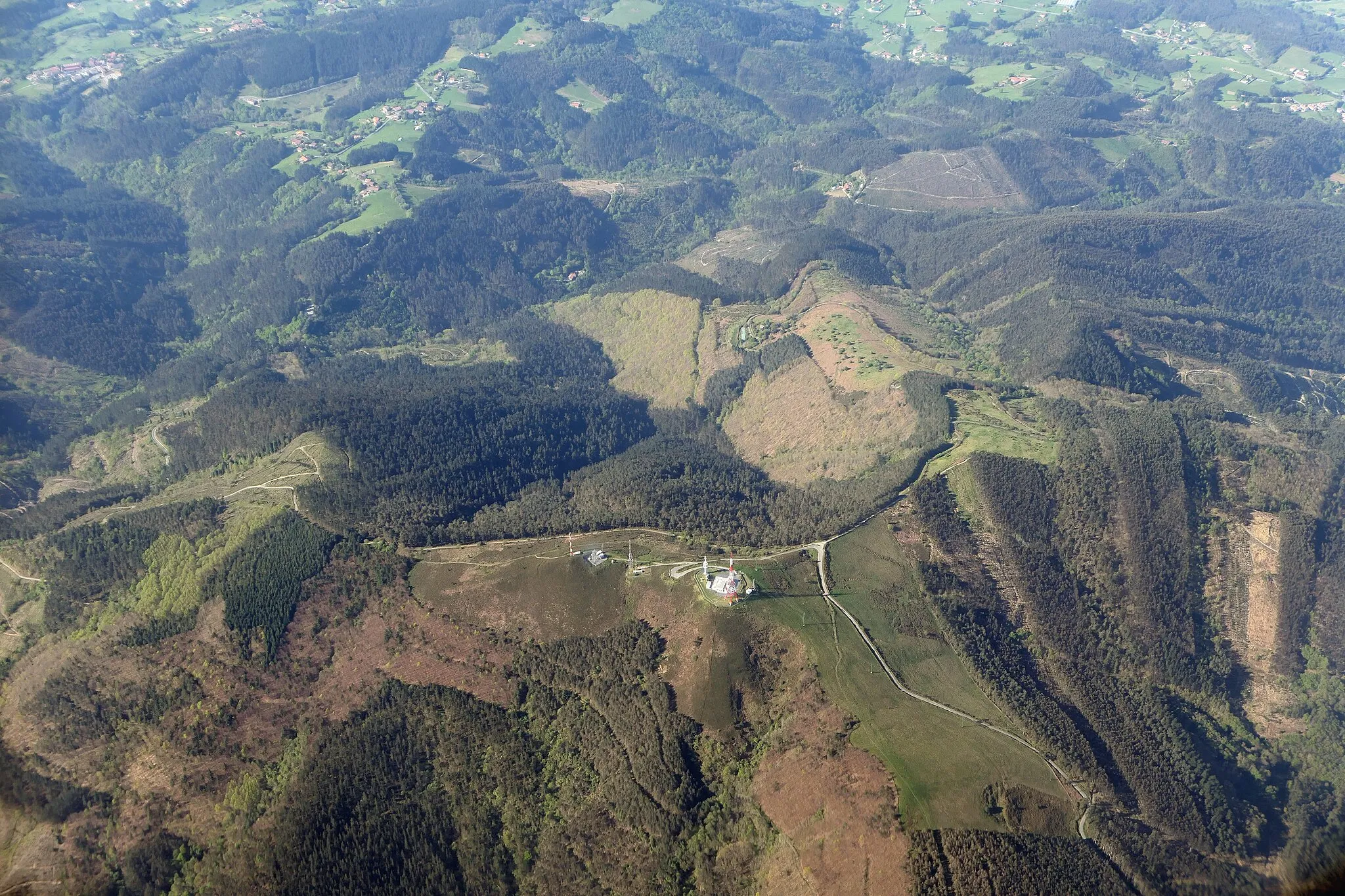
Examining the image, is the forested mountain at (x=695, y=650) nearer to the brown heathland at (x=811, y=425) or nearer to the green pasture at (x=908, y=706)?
the green pasture at (x=908, y=706)

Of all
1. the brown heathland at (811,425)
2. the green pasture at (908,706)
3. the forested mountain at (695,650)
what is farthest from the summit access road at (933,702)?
the brown heathland at (811,425)

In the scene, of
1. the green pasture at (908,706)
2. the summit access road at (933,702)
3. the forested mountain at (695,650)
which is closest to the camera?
the green pasture at (908,706)

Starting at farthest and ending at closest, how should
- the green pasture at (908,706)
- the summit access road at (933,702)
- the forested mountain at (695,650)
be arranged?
the summit access road at (933,702) < the forested mountain at (695,650) < the green pasture at (908,706)

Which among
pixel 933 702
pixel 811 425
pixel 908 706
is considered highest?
pixel 908 706

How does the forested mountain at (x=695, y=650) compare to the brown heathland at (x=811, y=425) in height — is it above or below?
above

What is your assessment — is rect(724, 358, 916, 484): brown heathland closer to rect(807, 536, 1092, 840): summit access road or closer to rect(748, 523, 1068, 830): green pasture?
rect(748, 523, 1068, 830): green pasture

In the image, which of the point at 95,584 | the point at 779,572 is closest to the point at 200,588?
the point at 95,584

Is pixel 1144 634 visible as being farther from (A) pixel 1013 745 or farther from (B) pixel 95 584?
(B) pixel 95 584

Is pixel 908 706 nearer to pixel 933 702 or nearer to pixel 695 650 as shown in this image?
pixel 933 702

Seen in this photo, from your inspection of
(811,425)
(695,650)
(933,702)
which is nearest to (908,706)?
(933,702)

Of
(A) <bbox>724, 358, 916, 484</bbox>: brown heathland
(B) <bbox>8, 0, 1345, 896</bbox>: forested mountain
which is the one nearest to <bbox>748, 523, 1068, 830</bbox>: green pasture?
(B) <bbox>8, 0, 1345, 896</bbox>: forested mountain

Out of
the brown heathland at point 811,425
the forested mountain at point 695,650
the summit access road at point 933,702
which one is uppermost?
the summit access road at point 933,702
